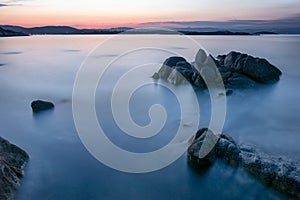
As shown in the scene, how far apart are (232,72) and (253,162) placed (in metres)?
13.1

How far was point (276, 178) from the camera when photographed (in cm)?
749

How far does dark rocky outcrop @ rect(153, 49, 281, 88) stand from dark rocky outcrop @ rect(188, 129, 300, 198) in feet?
33.6

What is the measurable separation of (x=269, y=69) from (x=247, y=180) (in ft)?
52.3

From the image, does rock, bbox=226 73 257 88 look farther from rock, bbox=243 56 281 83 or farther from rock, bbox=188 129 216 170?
rock, bbox=188 129 216 170

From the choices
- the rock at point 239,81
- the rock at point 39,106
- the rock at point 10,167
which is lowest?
the rock at point 239,81

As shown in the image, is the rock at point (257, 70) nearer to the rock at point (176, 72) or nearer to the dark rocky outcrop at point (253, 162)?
the rock at point (176, 72)

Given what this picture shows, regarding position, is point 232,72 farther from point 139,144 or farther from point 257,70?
point 139,144

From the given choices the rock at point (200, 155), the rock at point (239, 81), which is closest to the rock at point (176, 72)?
the rock at point (239, 81)

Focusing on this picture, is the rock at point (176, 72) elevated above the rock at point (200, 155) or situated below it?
below

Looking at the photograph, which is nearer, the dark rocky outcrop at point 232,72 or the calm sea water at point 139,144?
the calm sea water at point 139,144

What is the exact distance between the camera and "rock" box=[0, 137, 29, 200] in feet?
22.3

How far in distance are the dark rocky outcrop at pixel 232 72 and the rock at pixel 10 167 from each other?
12890 mm

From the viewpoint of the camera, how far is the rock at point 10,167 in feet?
22.3

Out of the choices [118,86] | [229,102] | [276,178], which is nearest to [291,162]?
[276,178]
